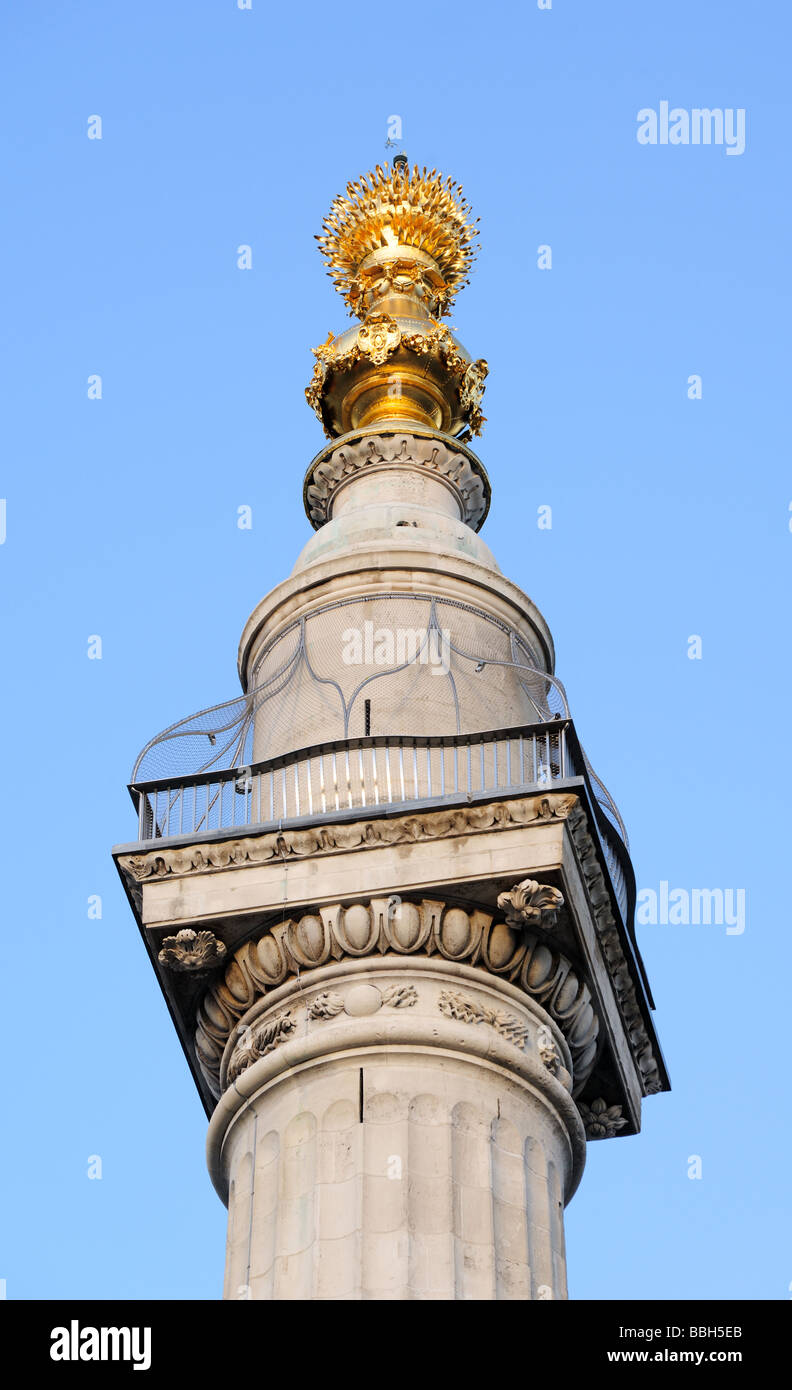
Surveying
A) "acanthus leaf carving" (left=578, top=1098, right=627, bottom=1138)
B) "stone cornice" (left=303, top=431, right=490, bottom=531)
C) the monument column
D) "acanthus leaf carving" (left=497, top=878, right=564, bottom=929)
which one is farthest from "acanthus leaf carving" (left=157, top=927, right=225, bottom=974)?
"stone cornice" (left=303, top=431, right=490, bottom=531)

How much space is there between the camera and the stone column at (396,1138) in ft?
81.2

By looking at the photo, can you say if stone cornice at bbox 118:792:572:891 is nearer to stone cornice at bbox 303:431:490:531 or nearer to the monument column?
the monument column

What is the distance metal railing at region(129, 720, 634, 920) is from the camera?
28.5m

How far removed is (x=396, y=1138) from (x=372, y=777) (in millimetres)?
4627

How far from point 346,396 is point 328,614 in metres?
6.31

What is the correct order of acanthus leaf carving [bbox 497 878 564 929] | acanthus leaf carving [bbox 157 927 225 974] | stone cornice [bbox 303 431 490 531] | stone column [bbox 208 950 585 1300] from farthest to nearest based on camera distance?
stone cornice [bbox 303 431 490 531] → acanthus leaf carving [bbox 157 927 225 974] → acanthus leaf carving [bbox 497 878 564 929] → stone column [bbox 208 950 585 1300]

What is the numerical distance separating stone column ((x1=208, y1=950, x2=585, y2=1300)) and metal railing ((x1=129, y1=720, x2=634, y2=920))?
216cm

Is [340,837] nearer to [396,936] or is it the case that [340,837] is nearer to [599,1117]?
[396,936]

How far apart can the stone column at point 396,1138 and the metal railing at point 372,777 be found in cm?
216

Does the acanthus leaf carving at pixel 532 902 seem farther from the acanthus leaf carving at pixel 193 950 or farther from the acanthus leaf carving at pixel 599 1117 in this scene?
the acanthus leaf carving at pixel 599 1117

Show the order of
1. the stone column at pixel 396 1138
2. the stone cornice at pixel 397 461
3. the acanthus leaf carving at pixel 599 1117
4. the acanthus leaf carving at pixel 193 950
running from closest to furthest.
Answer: the stone column at pixel 396 1138 < the acanthus leaf carving at pixel 193 950 < the acanthus leaf carving at pixel 599 1117 < the stone cornice at pixel 397 461

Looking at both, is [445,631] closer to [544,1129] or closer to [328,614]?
[328,614]

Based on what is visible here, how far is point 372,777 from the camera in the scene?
28562mm

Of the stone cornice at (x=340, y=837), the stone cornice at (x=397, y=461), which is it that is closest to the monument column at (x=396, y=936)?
the stone cornice at (x=340, y=837)
